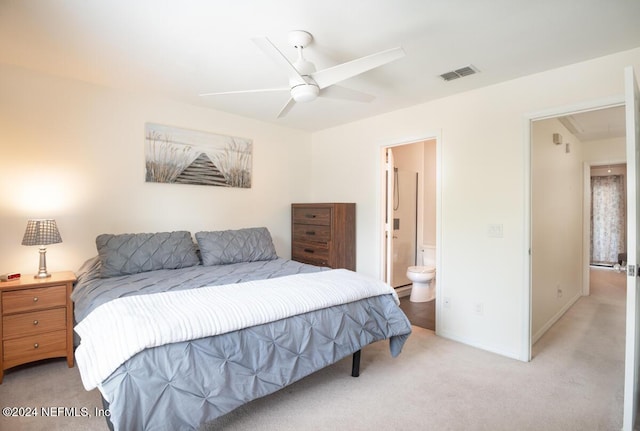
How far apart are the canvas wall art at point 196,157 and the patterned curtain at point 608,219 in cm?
767

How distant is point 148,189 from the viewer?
332 centimetres

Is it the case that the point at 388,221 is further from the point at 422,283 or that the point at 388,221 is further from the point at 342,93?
the point at 342,93

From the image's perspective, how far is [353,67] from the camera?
189 cm

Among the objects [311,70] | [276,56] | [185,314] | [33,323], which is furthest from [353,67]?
[33,323]

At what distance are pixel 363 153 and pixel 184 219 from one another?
222 centimetres

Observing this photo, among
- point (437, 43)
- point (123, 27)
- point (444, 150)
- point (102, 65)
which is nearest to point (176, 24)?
point (123, 27)

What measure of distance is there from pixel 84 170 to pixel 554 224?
4.88 metres

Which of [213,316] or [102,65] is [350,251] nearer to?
[213,316]

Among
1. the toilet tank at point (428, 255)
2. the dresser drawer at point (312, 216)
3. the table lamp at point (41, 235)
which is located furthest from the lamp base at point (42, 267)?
the toilet tank at point (428, 255)

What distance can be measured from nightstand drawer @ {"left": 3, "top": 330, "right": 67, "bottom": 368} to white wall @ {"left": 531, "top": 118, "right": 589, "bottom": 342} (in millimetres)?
3943

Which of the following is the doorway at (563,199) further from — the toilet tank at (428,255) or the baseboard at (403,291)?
the baseboard at (403,291)

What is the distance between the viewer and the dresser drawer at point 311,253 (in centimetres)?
395

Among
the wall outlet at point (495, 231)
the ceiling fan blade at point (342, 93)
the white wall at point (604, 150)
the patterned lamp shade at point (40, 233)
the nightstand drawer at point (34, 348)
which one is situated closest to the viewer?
the ceiling fan blade at point (342, 93)

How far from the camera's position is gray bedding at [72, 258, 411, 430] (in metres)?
1.37
